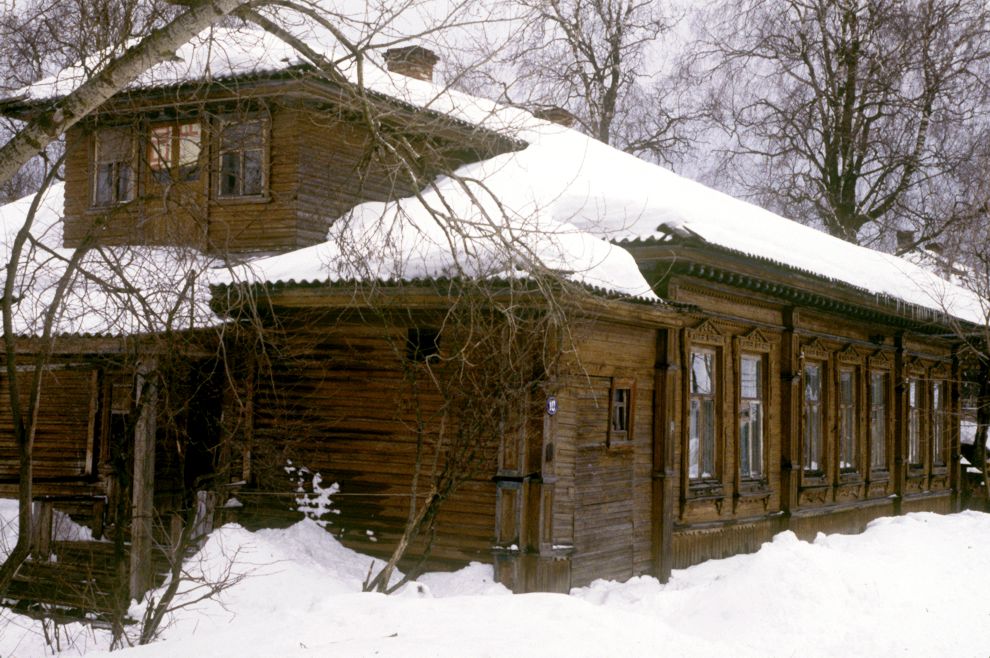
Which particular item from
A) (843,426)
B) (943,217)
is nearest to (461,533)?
(843,426)

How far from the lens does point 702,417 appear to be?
44.4 ft

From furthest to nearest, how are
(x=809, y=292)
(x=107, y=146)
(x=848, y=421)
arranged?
(x=848, y=421), (x=809, y=292), (x=107, y=146)

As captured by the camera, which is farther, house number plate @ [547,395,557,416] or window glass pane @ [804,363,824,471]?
window glass pane @ [804,363,824,471]

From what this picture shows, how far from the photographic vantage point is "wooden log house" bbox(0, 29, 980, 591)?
10.2 m

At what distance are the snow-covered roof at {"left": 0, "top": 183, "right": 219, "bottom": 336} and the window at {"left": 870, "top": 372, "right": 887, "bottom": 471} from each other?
1217cm

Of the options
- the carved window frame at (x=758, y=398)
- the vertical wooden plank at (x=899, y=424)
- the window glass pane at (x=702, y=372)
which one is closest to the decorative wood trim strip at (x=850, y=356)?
the vertical wooden plank at (x=899, y=424)

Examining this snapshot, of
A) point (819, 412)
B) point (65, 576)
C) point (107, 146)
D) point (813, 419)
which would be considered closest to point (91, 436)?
point (65, 576)

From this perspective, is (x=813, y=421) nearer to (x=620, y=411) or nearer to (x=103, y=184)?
(x=620, y=411)

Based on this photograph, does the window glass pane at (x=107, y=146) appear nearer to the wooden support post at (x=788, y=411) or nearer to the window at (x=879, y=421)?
the wooden support post at (x=788, y=411)

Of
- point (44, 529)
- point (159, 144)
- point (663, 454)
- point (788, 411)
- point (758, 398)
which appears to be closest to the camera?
point (159, 144)

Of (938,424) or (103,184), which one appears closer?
(103,184)

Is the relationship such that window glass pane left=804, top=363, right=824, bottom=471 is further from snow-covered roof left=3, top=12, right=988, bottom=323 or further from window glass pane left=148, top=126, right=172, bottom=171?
window glass pane left=148, top=126, right=172, bottom=171

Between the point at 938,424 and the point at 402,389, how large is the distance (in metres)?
13.6

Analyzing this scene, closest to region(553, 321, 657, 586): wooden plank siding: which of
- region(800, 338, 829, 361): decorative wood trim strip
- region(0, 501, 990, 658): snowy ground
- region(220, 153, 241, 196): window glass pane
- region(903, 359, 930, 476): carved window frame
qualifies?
region(0, 501, 990, 658): snowy ground
